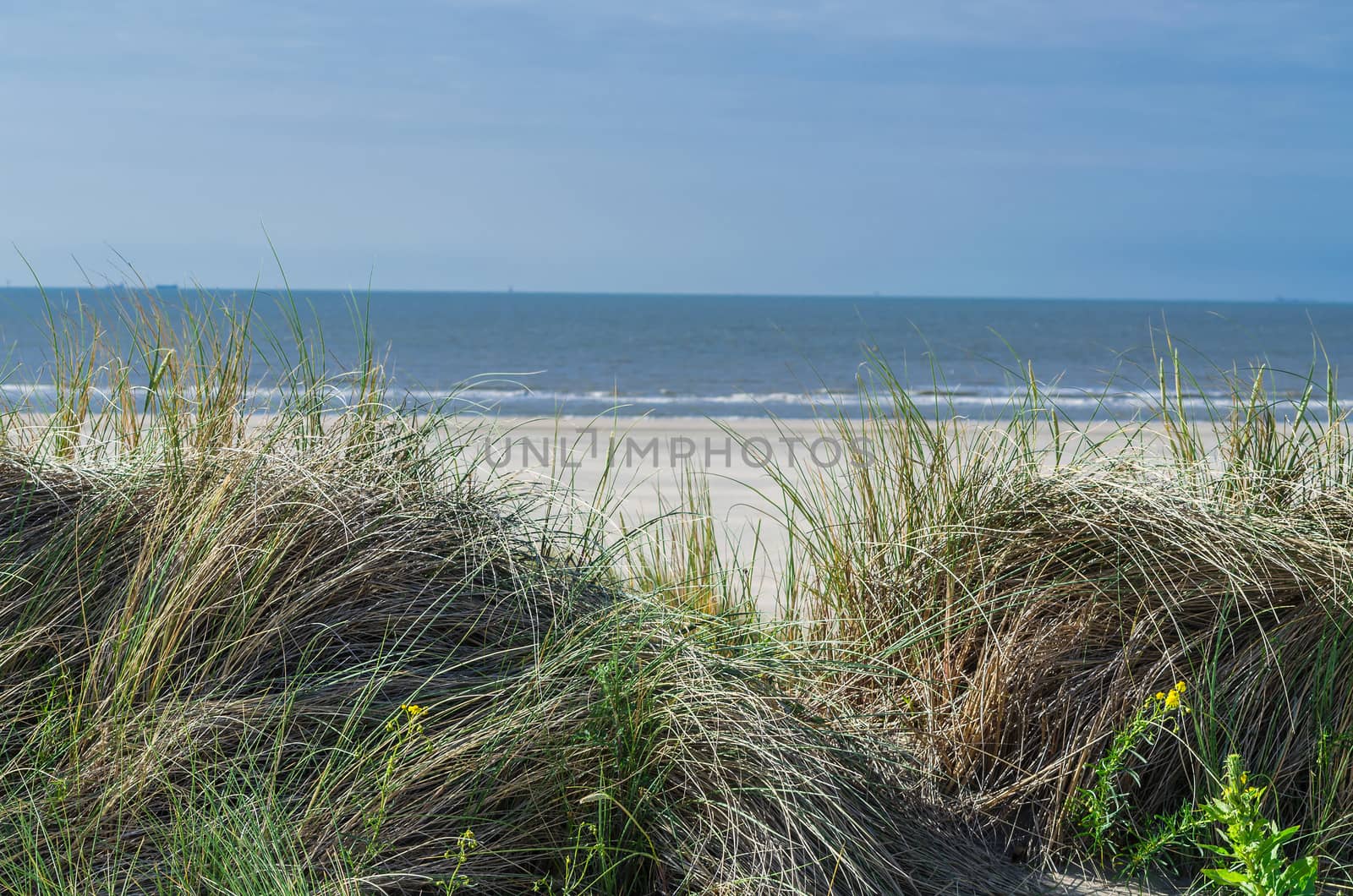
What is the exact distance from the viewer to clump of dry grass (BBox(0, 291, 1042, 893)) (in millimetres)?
1722

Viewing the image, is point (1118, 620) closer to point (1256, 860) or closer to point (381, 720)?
point (1256, 860)

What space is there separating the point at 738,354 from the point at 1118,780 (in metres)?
33.2

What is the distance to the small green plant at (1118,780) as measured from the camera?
1915mm

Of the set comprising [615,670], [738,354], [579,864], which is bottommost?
[579,864]

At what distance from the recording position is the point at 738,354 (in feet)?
115

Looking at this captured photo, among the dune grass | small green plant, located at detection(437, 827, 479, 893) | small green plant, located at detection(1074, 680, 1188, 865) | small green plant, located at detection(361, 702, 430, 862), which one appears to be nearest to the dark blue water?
the dune grass

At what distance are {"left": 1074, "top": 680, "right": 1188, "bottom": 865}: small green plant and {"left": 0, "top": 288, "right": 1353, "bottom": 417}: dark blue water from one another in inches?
28.8

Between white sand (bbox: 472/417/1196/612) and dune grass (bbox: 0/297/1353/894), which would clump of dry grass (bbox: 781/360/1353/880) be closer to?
dune grass (bbox: 0/297/1353/894)

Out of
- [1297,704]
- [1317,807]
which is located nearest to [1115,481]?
[1297,704]

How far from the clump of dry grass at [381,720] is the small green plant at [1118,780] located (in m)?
0.18

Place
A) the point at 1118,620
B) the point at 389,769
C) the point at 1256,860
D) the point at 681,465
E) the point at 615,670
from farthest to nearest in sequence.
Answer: the point at 681,465
the point at 1118,620
the point at 615,670
the point at 389,769
the point at 1256,860

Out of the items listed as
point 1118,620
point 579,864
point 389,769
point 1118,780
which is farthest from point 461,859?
point 1118,620

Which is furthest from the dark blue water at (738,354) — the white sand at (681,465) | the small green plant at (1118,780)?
the small green plant at (1118,780)

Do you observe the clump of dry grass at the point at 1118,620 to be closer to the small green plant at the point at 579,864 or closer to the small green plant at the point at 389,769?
the small green plant at the point at 579,864
